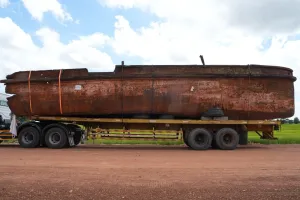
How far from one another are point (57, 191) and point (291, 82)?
40.5 ft

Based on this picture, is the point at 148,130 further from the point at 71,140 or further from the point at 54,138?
the point at 54,138

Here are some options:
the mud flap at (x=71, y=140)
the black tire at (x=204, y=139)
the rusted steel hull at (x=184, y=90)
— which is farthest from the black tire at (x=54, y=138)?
the black tire at (x=204, y=139)

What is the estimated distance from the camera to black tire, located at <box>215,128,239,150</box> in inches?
577

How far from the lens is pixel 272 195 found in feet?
19.3

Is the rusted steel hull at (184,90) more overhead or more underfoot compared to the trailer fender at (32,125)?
more overhead

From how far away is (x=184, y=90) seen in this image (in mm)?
14875

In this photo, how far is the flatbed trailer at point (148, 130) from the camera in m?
14.7

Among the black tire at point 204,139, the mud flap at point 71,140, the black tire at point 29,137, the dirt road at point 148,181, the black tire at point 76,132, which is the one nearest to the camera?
the dirt road at point 148,181

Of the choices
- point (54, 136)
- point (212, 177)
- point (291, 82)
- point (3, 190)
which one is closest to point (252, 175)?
point (212, 177)

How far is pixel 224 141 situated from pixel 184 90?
9.40ft

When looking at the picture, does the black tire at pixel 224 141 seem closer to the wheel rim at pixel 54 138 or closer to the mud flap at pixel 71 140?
the mud flap at pixel 71 140

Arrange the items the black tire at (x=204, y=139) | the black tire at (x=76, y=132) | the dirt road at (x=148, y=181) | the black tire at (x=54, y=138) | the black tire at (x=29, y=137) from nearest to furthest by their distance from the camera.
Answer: the dirt road at (x=148, y=181), the black tire at (x=204, y=139), the black tire at (x=54, y=138), the black tire at (x=29, y=137), the black tire at (x=76, y=132)

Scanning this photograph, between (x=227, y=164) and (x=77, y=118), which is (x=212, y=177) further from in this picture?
(x=77, y=118)

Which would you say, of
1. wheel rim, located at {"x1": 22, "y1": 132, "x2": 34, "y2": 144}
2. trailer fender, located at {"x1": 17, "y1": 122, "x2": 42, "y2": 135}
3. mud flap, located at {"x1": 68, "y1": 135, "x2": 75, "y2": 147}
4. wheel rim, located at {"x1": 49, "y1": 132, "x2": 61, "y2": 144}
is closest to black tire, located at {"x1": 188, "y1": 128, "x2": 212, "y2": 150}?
mud flap, located at {"x1": 68, "y1": 135, "x2": 75, "y2": 147}
